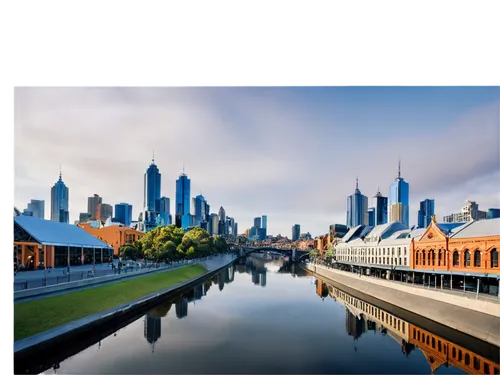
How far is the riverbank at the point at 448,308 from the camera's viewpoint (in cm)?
1764

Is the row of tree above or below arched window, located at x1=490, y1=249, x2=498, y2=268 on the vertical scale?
below

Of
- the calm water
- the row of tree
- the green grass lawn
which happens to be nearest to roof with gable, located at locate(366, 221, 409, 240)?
the calm water

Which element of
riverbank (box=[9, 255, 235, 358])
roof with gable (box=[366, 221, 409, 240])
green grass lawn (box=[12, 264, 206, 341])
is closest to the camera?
riverbank (box=[9, 255, 235, 358])

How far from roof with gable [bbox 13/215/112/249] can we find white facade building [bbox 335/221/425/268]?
115ft

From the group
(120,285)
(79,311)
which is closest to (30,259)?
(120,285)

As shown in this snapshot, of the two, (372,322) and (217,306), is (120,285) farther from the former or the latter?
(372,322)

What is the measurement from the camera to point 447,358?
645 inches

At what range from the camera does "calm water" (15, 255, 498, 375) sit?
592 inches

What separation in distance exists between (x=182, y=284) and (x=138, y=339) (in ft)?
69.1

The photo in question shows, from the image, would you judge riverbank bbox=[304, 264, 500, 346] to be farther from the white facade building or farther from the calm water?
the white facade building

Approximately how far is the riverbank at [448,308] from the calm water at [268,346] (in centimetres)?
96

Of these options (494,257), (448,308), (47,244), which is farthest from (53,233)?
(494,257)

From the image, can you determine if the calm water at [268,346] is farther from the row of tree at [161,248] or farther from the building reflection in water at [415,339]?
the row of tree at [161,248]

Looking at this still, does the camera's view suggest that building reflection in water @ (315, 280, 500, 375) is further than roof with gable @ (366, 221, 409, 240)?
No
